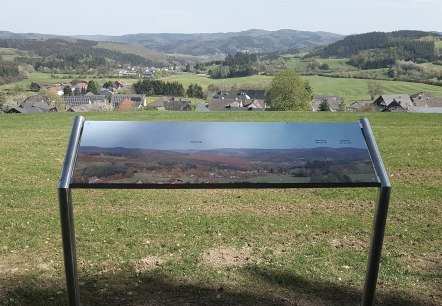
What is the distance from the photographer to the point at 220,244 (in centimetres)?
603

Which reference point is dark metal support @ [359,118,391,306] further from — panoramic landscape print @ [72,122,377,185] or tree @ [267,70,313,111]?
tree @ [267,70,313,111]

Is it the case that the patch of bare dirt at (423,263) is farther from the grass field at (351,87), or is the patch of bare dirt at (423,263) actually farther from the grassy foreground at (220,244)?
the grass field at (351,87)

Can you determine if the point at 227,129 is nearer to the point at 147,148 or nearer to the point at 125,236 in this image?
the point at 147,148

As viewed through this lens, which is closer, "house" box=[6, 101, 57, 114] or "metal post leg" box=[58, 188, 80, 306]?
"metal post leg" box=[58, 188, 80, 306]

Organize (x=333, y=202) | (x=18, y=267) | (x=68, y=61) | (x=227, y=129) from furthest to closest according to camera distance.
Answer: (x=68, y=61)
(x=333, y=202)
(x=18, y=267)
(x=227, y=129)

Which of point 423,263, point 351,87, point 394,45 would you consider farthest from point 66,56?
point 423,263

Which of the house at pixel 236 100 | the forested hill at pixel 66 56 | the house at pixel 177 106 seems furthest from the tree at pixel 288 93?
the forested hill at pixel 66 56

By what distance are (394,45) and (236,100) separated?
230 feet

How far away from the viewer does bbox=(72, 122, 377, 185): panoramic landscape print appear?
11.9 ft

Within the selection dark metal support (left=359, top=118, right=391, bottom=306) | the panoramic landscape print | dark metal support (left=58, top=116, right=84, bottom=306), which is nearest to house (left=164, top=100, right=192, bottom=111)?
the panoramic landscape print

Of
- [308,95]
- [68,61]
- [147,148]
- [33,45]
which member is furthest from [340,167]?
[33,45]

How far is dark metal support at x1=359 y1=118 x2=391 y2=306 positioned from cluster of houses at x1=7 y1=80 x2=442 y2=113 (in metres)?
36.8

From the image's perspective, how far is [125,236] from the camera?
6293 mm

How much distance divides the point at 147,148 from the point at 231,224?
3.22m
